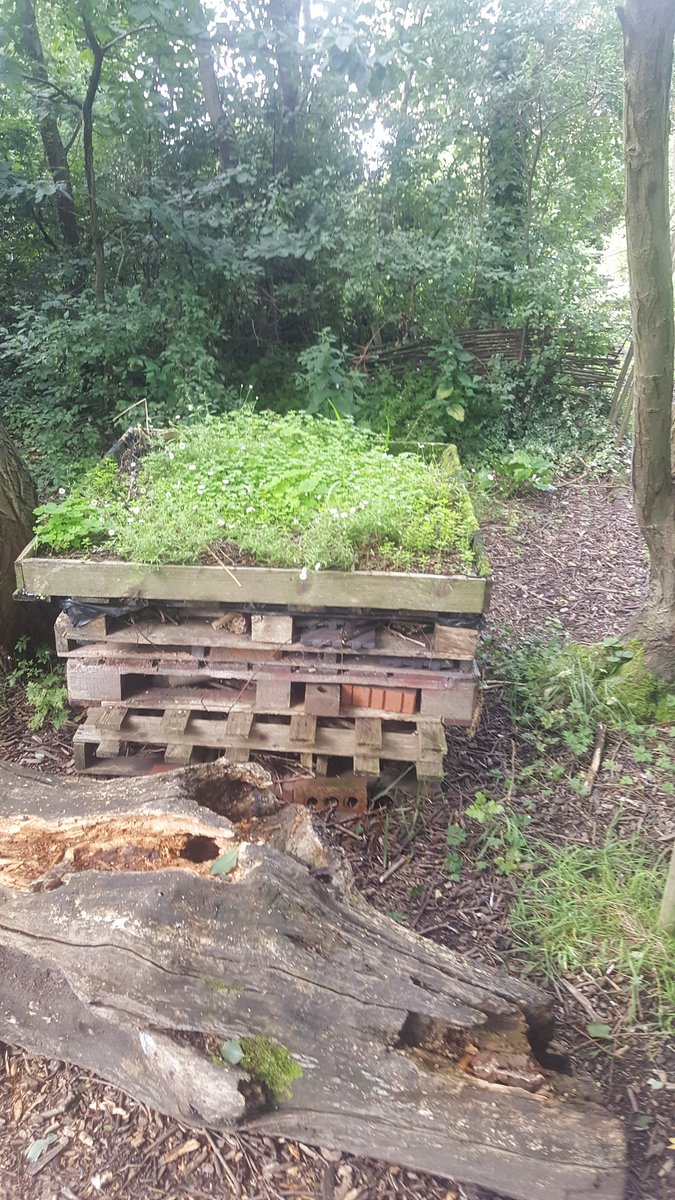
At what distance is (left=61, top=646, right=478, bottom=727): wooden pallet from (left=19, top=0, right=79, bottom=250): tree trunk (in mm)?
4977

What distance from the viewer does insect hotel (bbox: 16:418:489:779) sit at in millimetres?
2629

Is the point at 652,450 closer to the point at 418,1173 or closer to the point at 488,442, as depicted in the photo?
the point at 418,1173

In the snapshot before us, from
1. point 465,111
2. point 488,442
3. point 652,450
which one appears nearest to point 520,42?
point 465,111

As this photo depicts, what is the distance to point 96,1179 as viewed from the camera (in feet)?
5.68

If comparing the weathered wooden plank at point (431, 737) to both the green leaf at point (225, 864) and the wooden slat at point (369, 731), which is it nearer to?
the wooden slat at point (369, 731)

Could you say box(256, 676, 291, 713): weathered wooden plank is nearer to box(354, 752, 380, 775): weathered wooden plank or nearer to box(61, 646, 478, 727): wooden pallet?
box(61, 646, 478, 727): wooden pallet

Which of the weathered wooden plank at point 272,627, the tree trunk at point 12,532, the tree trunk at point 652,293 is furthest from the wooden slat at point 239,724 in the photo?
the tree trunk at point 652,293

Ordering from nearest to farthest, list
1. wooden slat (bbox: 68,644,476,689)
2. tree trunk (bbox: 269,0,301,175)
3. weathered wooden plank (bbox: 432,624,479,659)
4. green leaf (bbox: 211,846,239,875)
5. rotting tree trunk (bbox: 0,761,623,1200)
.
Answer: rotting tree trunk (bbox: 0,761,623,1200) < green leaf (bbox: 211,846,239,875) < weathered wooden plank (bbox: 432,624,479,659) < wooden slat (bbox: 68,644,476,689) < tree trunk (bbox: 269,0,301,175)

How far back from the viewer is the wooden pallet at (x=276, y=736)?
2.86 meters

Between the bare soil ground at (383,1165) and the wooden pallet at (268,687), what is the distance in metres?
0.48

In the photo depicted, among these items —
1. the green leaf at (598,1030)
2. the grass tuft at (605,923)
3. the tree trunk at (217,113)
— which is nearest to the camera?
the green leaf at (598,1030)

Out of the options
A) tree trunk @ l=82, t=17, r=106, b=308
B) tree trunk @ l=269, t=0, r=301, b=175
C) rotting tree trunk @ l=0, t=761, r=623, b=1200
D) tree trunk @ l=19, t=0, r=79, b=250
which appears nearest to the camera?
rotting tree trunk @ l=0, t=761, r=623, b=1200

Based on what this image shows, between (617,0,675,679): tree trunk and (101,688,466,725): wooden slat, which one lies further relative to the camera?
(101,688,466,725): wooden slat

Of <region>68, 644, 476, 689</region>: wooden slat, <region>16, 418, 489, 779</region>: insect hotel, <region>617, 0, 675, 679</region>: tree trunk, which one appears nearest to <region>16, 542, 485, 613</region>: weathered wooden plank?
<region>16, 418, 489, 779</region>: insect hotel
